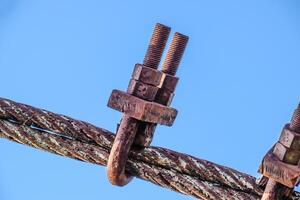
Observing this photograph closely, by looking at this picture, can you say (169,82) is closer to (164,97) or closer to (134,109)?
(164,97)

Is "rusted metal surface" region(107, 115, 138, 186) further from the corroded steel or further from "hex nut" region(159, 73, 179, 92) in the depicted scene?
"hex nut" region(159, 73, 179, 92)

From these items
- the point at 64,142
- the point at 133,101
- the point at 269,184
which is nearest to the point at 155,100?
the point at 133,101

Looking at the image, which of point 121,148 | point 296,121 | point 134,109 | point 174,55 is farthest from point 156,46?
point 296,121

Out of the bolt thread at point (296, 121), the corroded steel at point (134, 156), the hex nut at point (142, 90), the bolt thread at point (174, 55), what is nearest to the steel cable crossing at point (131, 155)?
the corroded steel at point (134, 156)

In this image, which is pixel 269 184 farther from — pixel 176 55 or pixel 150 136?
pixel 176 55

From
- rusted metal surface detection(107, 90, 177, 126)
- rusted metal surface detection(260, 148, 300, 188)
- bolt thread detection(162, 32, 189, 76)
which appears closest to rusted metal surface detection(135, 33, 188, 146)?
bolt thread detection(162, 32, 189, 76)

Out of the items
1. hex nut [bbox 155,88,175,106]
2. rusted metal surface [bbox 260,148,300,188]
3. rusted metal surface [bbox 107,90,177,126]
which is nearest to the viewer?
rusted metal surface [bbox 260,148,300,188]

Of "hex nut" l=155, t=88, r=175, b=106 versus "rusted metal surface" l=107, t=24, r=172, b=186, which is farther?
"hex nut" l=155, t=88, r=175, b=106
